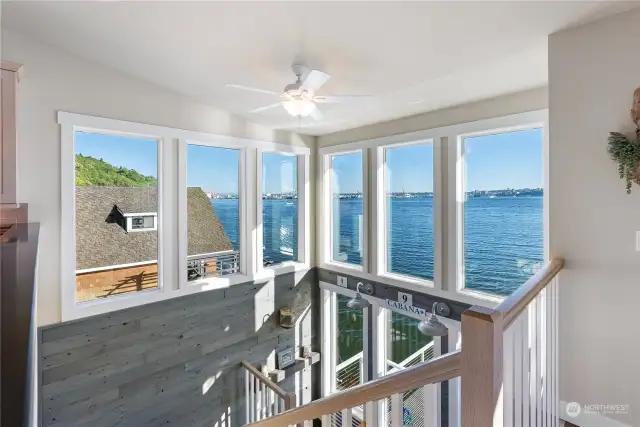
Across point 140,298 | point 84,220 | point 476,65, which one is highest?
point 476,65

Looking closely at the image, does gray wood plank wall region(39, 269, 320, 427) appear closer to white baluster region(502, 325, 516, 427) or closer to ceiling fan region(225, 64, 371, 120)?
ceiling fan region(225, 64, 371, 120)

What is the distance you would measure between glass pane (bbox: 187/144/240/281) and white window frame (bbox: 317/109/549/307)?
63.9 inches

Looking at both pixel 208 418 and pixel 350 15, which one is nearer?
pixel 350 15

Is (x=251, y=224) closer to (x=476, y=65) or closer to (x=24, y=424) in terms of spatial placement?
(x=476, y=65)

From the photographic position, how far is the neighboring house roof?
3.27m

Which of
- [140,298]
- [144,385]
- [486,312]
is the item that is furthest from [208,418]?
[486,312]

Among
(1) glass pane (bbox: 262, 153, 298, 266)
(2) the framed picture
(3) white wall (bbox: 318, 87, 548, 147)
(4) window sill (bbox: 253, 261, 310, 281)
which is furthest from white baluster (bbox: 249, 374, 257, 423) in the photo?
(3) white wall (bbox: 318, 87, 548, 147)

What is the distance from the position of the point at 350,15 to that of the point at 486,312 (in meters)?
1.93

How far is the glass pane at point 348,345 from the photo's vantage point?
16.3 ft

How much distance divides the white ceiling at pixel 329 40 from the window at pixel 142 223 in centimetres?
145

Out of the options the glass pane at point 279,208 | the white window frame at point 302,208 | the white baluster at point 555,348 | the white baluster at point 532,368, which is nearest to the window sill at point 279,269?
the white window frame at point 302,208

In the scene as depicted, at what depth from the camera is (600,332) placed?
6.49 feet

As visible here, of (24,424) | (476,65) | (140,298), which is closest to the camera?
(24,424)

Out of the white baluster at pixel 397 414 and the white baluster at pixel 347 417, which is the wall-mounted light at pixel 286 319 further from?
the white baluster at pixel 397 414
